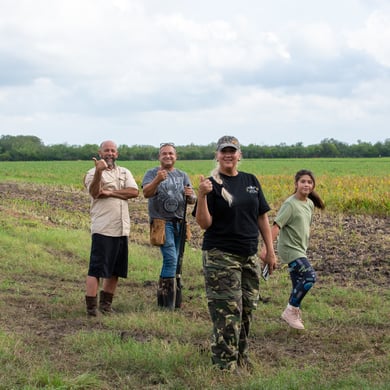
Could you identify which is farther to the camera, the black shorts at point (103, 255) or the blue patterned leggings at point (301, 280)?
the black shorts at point (103, 255)

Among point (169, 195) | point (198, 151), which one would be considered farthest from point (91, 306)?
point (198, 151)

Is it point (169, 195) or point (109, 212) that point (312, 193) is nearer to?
point (169, 195)

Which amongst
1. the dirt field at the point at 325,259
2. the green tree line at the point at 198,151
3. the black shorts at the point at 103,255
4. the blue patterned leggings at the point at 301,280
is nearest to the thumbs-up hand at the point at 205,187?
the dirt field at the point at 325,259

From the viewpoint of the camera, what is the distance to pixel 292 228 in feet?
21.5

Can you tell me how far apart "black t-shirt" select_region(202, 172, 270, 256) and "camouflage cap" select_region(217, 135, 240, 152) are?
0.79ft

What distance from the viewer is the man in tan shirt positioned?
705 centimetres

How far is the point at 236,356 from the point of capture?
194 inches

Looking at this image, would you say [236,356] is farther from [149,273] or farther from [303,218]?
[149,273]

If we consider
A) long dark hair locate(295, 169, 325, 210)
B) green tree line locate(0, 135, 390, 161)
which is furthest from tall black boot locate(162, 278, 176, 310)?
green tree line locate(0, 135, 390, 161)

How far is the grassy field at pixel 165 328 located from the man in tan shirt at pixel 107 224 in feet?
1.50

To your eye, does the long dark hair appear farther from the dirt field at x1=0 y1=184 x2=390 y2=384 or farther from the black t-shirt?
the black t-shirt

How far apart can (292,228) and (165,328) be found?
1694mm

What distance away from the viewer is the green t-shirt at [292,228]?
6.46m

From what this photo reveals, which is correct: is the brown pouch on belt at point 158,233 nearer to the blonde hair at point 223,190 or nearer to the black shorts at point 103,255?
the black shorts at point 103,255
